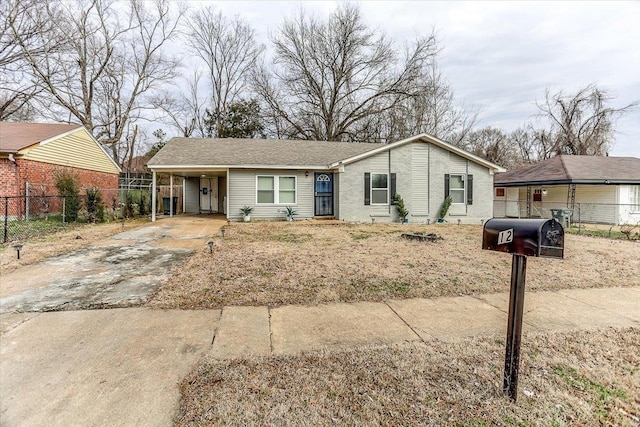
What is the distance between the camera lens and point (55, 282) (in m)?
4.85

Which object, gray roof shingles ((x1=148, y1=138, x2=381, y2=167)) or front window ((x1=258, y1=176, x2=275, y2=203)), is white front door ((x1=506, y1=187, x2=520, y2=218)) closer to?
gray roof shingles ((x1=148, y1=138, x2=381, y2=167))

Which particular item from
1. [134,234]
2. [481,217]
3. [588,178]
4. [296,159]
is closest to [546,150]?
[588,178]

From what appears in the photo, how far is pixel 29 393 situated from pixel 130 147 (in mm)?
35253

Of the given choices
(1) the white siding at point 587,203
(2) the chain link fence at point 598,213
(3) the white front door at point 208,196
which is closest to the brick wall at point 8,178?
(3) the white front door at point 208,196

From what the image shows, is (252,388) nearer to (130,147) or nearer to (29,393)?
(29,393)

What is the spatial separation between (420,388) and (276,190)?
483 inches

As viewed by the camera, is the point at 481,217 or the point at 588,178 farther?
the point at 588,178

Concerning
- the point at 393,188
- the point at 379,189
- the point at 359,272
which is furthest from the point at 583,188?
the point at 359,272

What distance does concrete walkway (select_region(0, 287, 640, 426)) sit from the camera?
84.9 inches

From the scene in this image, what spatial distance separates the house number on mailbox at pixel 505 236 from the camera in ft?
7.10

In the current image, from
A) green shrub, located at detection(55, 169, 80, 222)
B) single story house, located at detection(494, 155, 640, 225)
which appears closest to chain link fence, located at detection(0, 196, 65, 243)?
green shrub, located at detection(55, 169, 80, 222)

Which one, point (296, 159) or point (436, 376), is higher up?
point (296, 159)

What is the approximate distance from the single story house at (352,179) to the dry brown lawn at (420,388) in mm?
11016

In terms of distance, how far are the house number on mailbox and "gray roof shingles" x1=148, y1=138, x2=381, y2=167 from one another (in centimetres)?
1203
